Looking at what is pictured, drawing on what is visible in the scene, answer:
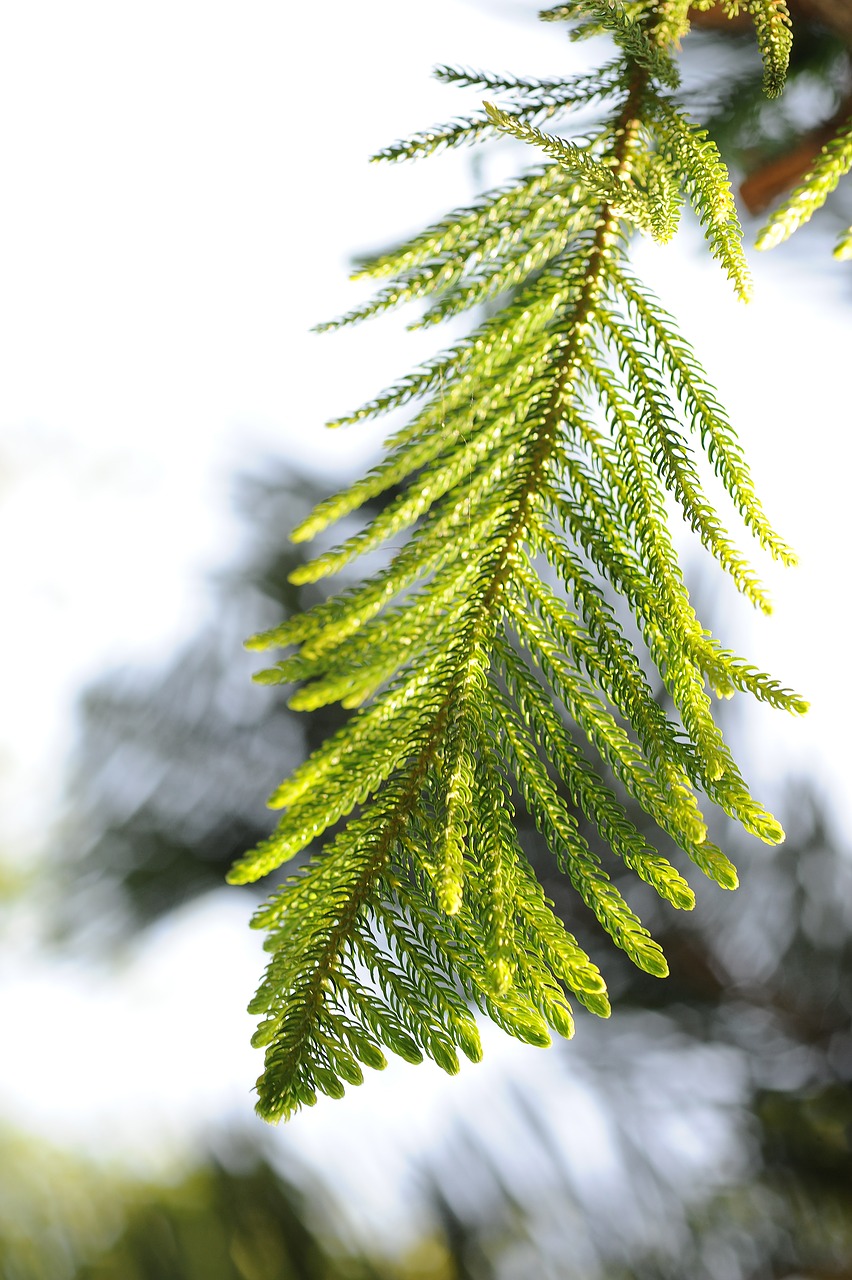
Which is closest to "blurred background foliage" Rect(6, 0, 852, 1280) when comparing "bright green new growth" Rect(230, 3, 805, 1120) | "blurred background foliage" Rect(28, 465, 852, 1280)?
"blurred background foliage" Rect(28, 465, 852, 1280)

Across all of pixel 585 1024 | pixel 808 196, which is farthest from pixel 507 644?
pixel 585 1024

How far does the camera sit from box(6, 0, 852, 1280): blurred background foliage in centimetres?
61

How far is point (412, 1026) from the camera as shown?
291 millimetres

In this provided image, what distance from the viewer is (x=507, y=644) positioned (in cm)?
32

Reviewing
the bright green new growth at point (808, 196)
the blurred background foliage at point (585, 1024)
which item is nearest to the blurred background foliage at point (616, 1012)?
the blurred background foliage at point (585, 1024)

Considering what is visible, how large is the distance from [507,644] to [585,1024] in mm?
540

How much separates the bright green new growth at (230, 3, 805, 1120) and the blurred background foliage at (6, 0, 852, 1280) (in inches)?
15.1

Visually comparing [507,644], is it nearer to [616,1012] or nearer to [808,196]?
[808,196]

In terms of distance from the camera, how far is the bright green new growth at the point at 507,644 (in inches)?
11.2

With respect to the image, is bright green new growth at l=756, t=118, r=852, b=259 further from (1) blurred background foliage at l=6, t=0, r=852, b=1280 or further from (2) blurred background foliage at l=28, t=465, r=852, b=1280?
(2) blurred background foliage at l=28, t=465, r=852, b=1280

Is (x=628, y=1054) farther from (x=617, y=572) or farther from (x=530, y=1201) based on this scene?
(x=617, y=572)

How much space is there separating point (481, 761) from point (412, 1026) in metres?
0.09

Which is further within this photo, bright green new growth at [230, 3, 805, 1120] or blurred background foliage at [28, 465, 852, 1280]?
blurred background foliage at [28, 465, 852, 1280]

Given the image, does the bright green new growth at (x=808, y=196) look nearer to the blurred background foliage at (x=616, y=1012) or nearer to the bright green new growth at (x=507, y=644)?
the bright green new growth at (x=507, y=644)
